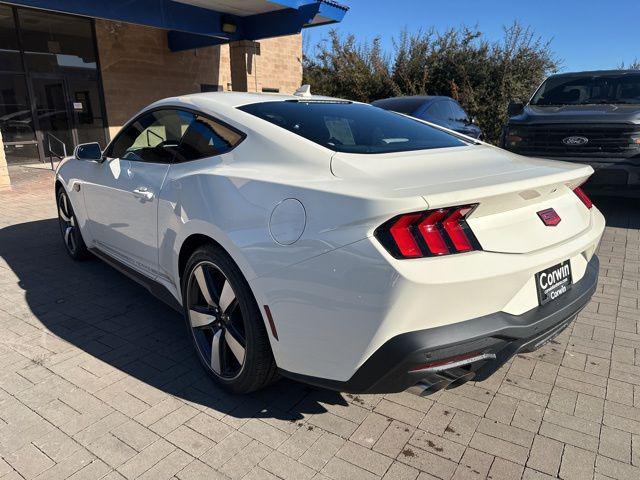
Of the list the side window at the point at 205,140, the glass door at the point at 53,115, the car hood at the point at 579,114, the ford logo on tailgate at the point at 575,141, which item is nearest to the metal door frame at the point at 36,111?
the glass door at the point at 53,115

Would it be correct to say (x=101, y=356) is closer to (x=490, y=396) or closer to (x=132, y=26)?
(x=490, y=396)

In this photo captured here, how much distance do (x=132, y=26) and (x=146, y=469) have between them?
1441 centimetres

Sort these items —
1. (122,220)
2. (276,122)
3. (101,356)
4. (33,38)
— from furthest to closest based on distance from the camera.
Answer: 1. (33,38)
2. (122,220)
3. (101,356)
4. (276,122)

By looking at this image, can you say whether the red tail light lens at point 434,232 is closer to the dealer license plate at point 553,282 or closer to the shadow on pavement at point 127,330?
the dealer license plate at point 553,282

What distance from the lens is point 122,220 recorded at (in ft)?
11.5

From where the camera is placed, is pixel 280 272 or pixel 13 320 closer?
pixel 280 272

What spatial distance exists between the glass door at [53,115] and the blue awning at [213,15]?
322cm

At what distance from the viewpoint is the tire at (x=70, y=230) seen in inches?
185

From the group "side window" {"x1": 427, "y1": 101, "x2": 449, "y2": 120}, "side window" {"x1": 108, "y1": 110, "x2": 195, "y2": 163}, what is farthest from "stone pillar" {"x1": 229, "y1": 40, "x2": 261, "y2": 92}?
"side window" {"x1": 108, "y1": 110, "x2": 195, "y2": 163}

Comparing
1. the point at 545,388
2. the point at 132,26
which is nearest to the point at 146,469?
the point at 545,388

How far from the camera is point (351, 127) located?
285 centimetres

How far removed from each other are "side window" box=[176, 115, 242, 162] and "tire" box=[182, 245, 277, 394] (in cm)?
58

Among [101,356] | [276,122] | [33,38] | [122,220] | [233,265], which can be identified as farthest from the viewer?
[33,38]

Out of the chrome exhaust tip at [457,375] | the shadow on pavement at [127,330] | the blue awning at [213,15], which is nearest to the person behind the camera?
the chrome exhaust tip at [457,375]
